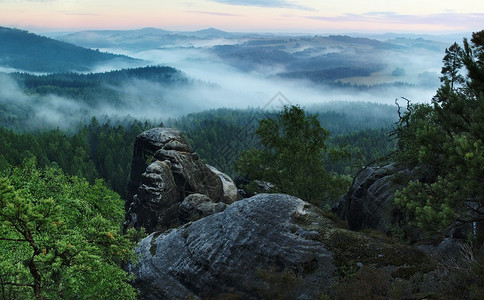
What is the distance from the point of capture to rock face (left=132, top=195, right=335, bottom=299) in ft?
73.2

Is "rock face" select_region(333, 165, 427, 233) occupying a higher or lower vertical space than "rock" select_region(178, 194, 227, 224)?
higher

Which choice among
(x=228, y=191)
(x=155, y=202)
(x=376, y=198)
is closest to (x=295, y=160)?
(x=376, y=198)

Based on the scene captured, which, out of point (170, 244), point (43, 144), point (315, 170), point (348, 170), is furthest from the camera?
point (348, 170)

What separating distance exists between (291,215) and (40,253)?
1587cm

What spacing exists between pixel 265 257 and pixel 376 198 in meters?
13.4

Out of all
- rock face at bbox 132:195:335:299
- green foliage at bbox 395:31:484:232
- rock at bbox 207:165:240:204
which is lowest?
rock at bbox 207:165:240:204

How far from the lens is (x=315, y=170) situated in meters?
46.1

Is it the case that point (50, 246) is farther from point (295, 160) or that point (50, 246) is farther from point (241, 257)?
point (295, 160)

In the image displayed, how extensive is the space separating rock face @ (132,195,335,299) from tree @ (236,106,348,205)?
17.3 meters

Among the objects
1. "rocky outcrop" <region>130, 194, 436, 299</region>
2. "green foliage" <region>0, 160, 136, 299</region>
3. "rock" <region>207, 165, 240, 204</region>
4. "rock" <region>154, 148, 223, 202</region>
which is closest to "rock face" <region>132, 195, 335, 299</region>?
"rocky outcrop" <region>130, 194, 436, 299</region>

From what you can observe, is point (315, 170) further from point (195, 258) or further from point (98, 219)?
point (98, 219)

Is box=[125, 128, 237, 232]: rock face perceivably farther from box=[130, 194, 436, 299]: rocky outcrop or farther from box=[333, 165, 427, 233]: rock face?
box=[333, 165, 427, 233]: rock face

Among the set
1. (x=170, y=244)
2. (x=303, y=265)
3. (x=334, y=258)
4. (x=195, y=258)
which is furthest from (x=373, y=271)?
(x=170, y=244)

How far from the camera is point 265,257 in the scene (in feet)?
79.1
